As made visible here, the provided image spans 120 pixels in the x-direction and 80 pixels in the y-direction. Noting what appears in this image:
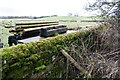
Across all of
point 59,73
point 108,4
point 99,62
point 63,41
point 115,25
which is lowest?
point 59,73

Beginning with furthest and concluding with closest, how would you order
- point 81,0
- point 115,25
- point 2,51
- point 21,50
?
point 81,0 → point 115,25 → point 21,50 → point 2,51

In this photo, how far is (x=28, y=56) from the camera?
459 centimetres

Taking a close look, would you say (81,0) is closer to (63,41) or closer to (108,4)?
(108,4)

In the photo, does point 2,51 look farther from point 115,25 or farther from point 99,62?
point 115,25

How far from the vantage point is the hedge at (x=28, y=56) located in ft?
13.3

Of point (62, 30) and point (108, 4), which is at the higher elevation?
point (108, 4)

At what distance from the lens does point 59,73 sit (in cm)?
533

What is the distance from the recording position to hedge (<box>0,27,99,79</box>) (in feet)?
13.3

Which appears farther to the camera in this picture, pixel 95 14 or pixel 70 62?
pixel 95 14

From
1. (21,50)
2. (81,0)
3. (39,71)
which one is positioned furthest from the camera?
(81,0)

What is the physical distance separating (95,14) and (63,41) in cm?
147

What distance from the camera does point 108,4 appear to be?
6367 millimetres

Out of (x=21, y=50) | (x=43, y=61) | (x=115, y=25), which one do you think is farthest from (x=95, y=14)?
(x=21, y=50)

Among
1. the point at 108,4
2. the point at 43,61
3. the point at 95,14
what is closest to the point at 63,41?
the point at 43,61
